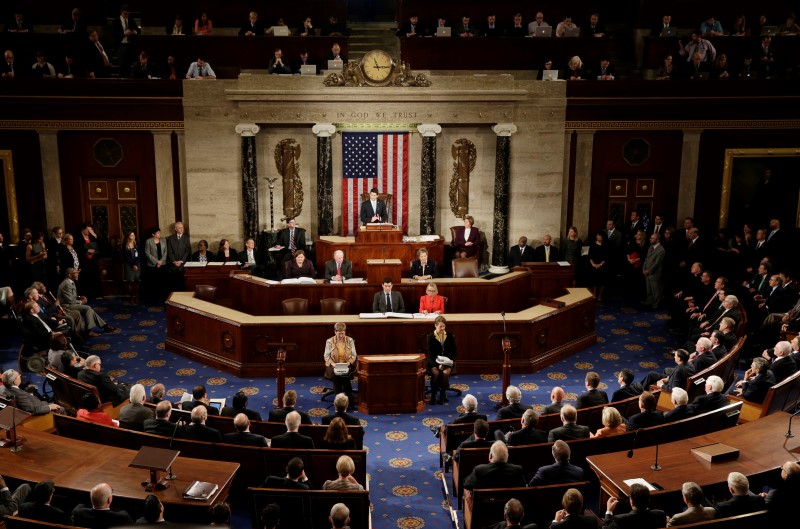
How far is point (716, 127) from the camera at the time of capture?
17547 millimetres

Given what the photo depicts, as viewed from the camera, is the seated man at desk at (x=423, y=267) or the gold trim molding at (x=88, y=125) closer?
the seated man at desk at (x=423, y=267)

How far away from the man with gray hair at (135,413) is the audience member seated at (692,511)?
553 centimetres

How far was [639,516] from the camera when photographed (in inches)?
275

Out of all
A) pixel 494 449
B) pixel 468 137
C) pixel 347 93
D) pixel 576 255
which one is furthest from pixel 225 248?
A: pixel 494 449

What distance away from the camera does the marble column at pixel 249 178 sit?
55.3 ft

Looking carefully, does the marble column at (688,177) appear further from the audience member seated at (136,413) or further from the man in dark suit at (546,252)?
the audience member seated at (136,413)

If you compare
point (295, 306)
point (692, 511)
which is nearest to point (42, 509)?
point (692, 511)

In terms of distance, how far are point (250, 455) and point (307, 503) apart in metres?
1.21

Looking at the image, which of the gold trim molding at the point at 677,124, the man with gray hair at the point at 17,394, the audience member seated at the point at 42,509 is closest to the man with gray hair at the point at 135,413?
the man with gray hair at the point at 17,394

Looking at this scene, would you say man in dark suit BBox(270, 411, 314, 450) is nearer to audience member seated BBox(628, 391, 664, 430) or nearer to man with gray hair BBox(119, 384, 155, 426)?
man with gray hair BBox(119, 384, 155, 426)

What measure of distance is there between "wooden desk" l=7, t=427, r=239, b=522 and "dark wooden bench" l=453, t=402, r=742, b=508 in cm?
230

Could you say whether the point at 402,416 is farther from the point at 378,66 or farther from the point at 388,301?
the point at 378,66

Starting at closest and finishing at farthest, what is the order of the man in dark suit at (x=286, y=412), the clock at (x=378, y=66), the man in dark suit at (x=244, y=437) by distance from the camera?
the man in dark suit at (x=244, y=437) < the man in dark suit at (x=286, y=412) < the clock at (x=378, y=66)

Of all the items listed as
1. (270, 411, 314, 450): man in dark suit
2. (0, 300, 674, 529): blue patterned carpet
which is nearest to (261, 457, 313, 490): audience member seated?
(270, 411, 314, 450): man in dark suit
